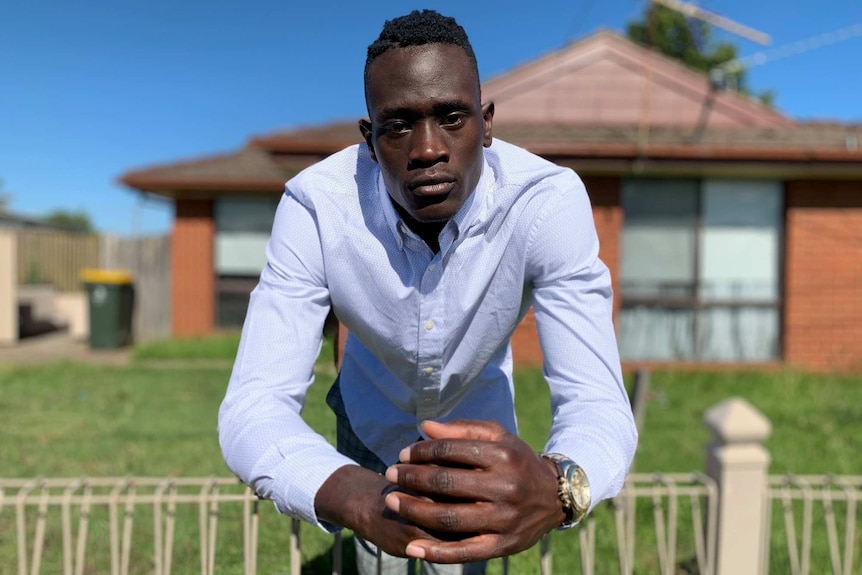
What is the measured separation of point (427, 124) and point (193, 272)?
33.3 ft

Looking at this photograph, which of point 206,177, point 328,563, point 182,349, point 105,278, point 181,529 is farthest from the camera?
point 105,278

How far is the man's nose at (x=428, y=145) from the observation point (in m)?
1.31

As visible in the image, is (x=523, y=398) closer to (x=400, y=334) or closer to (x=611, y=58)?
(x=400, y=334)

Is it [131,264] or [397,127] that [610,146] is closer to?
[397,127]

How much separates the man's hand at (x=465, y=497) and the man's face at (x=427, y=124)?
1.69ft

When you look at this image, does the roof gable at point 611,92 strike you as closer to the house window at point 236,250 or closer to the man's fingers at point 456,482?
the house window at point 236,250

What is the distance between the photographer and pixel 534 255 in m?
1.51

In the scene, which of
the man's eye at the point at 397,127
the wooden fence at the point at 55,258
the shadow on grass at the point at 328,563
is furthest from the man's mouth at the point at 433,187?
the wooden fence at the point at 55,258

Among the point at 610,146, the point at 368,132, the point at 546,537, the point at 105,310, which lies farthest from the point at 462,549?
the point at 105,310

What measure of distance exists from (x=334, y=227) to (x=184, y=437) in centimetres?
378

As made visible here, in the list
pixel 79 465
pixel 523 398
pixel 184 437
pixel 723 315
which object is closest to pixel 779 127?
pixel 723 315

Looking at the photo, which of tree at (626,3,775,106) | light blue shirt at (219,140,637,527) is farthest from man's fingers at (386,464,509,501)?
tree at (626,3,775,106)

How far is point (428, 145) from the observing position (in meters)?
1.31

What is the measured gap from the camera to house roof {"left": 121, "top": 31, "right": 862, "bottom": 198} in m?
7.88
